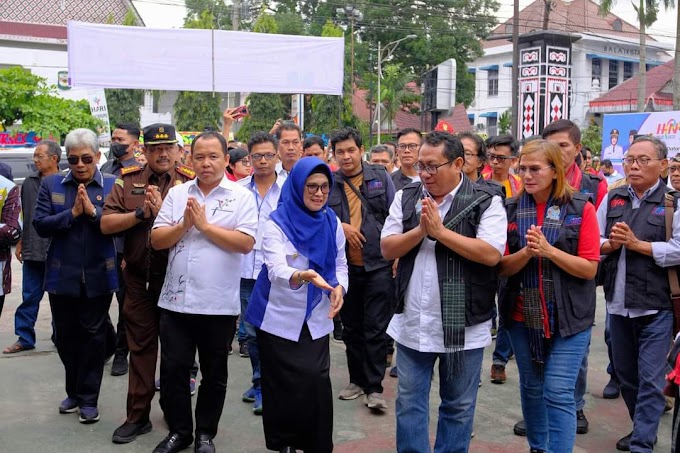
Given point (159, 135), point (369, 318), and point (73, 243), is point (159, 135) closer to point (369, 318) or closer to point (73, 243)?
point (73, 243)

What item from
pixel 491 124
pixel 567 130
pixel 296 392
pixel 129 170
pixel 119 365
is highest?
pixel 491 124

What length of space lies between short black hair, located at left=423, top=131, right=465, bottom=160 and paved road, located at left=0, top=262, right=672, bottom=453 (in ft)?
6.63

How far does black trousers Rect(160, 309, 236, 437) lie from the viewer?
14.7 feet

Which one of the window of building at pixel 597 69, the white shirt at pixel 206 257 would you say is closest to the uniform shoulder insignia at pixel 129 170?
the white shirt at pixel 206 257

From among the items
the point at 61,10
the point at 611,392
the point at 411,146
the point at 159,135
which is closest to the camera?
the point at 159,135

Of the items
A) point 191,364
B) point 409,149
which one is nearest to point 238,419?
point 191,364

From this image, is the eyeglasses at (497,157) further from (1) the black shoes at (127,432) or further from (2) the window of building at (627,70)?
(2) the window of building at (627,70)

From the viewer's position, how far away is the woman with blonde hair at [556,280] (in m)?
3.98

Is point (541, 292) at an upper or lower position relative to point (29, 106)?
lower

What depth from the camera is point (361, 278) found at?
5.62 metres

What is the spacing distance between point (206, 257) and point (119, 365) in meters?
2.51

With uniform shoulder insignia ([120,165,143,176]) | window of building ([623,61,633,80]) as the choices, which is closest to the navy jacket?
uniform shoulder insignia ([120,165,143,176])

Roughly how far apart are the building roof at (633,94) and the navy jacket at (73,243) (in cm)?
4059

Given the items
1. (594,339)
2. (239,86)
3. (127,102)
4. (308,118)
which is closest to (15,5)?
(127,102)
